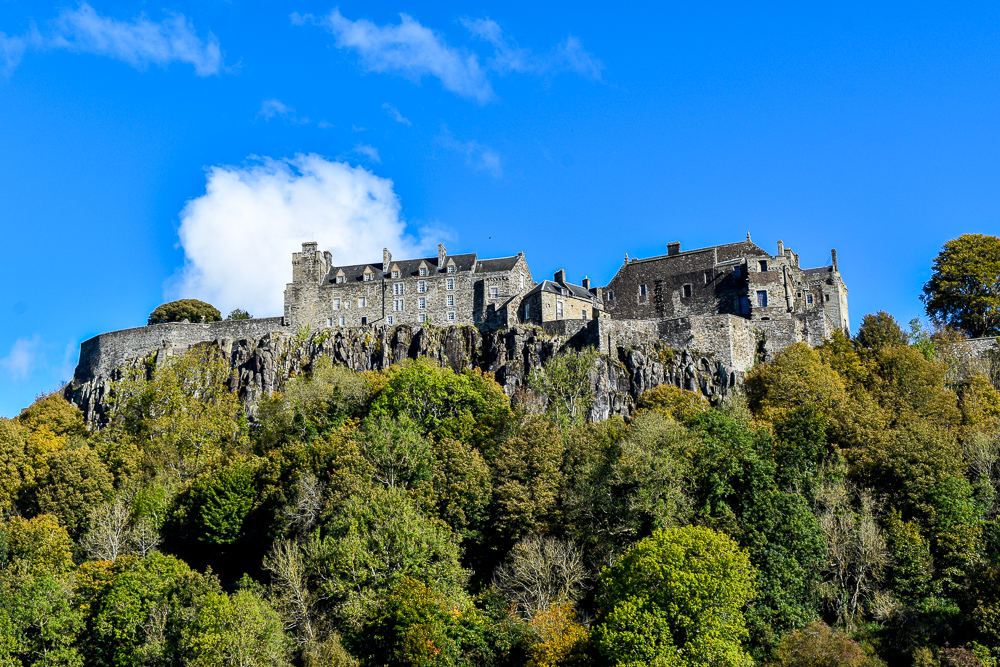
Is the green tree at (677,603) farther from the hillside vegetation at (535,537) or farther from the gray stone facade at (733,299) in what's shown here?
the gray stone facade at (733,299)

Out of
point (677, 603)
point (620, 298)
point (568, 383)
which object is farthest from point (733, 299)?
point (677, 603)

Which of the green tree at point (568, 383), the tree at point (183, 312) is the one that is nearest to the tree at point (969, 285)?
the green tree at point (568, 383)

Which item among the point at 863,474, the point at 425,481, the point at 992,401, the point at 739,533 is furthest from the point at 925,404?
the point at 425,481

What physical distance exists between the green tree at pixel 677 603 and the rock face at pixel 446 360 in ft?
79.3

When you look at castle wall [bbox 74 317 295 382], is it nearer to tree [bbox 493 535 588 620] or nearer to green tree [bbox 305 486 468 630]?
green tree [bbox 305 486 468 630]

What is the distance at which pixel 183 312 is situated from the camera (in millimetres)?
97812

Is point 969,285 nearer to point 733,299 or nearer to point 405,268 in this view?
point 733,299

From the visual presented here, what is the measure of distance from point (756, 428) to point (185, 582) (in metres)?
27.2

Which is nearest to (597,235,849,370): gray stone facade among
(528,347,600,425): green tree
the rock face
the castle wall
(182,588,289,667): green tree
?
the rock face

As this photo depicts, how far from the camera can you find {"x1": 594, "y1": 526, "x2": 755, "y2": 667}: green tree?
3447 centimetres

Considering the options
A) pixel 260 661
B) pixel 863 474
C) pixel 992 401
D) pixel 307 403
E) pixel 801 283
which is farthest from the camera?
pixel 801 283

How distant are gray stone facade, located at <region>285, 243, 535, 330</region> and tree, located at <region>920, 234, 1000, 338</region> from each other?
3052cm

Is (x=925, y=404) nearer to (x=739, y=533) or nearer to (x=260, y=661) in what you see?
(x=739, y=533)

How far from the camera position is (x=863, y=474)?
45.2m
